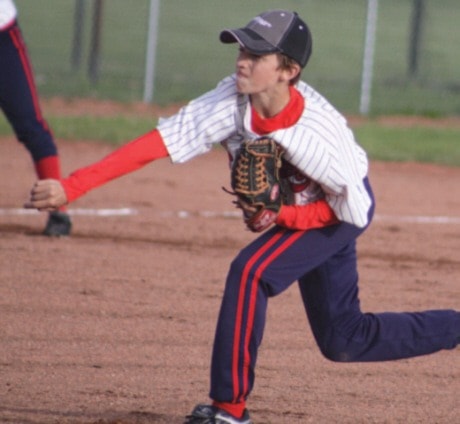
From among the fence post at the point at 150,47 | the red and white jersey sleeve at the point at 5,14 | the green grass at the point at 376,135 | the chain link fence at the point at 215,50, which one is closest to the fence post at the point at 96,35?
the chain link fence at the point at 215,50

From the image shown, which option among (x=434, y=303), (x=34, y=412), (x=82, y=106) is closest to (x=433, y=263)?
(x=434, y=303)

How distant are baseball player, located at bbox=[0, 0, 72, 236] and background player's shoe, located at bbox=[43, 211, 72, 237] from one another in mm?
343

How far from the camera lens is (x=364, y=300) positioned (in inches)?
291

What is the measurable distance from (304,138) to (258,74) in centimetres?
28

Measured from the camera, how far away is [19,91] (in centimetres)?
805

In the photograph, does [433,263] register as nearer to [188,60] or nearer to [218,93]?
[218,93]

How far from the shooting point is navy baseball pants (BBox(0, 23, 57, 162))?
26.2 ft

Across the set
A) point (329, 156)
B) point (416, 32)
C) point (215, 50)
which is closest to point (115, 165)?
point (329, 156)

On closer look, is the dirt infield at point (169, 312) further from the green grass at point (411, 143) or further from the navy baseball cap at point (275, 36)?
the green grass at point (411, 143)

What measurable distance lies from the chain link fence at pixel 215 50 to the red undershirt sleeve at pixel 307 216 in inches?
499

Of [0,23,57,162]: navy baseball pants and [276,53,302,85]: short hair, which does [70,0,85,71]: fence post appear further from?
[276,53,302,85]: short hair

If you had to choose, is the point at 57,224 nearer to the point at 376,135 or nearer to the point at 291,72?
the point at 291,72

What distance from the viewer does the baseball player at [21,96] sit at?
798cm

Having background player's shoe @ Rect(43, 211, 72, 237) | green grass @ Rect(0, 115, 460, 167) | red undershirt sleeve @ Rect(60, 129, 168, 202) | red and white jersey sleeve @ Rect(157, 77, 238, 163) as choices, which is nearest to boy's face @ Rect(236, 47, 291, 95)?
red and white jersey sleeve @ Rect(157, 77, 238, 163)
